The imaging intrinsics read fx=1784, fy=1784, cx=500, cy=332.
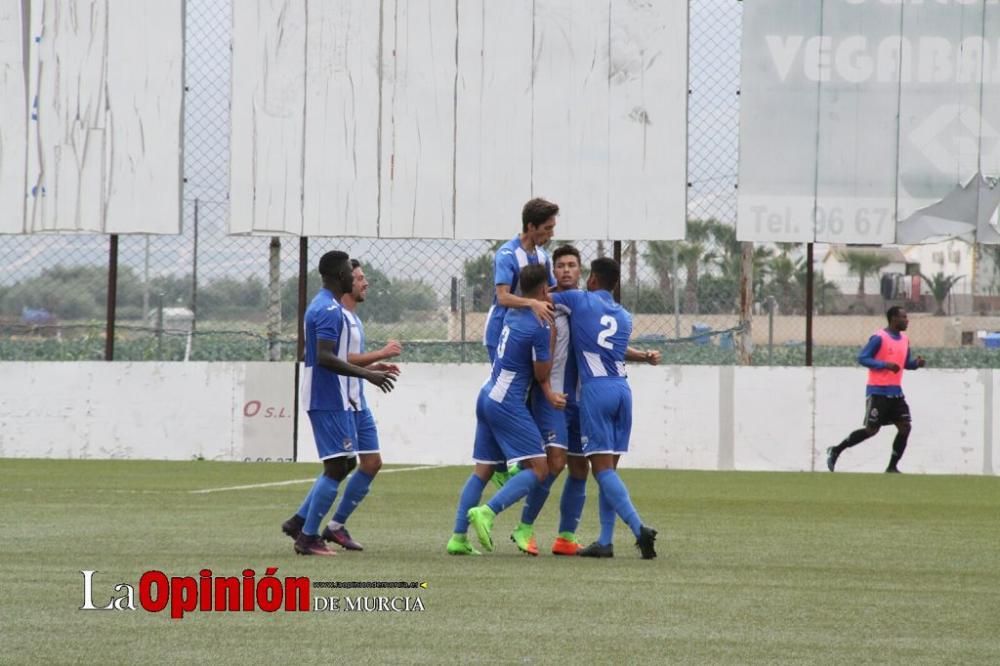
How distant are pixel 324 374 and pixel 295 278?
12504 mm

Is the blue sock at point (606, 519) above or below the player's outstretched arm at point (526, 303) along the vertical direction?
below

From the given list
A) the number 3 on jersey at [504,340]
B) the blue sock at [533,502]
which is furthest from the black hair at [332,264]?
the blue sock at [533,502]

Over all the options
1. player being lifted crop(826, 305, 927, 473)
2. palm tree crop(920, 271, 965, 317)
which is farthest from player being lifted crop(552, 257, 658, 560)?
palm tree crop(920, 271, 965, 317)

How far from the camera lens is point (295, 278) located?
74.9 feet

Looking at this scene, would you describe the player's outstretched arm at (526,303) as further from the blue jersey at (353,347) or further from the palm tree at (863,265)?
the palm tree at (863,265)

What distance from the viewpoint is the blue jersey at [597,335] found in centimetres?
1040

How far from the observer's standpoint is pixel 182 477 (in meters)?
18.0

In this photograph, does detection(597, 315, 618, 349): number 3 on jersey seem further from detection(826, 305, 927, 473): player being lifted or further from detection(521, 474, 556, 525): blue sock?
detection(826, 305, 927, 473): player being lifted

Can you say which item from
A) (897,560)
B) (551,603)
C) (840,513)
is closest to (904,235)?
(840,513)

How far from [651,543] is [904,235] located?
44.4 ft

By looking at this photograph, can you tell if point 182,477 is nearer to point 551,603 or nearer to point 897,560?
point 897,560

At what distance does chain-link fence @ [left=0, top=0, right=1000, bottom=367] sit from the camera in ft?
71.5

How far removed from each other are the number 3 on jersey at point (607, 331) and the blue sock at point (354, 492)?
166 centimetres

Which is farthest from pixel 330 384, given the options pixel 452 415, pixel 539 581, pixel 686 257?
pixel 686 257
